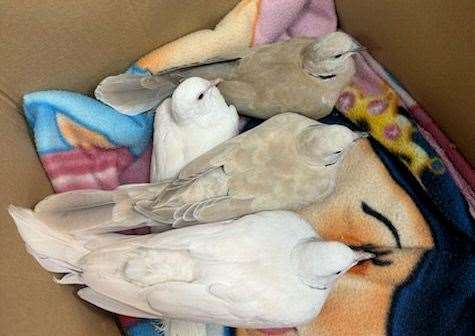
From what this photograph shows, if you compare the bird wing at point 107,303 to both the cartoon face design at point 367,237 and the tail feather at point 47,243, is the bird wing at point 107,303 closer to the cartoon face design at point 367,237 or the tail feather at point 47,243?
the tail feather at point 47,243

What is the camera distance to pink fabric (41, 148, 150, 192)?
3.01 feet

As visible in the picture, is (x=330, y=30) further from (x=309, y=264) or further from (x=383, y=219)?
(x=309, y=264)

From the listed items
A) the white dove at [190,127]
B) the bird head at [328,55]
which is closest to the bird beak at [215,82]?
the white dove at [190,127]

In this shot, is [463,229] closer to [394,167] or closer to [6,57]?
[394,167]

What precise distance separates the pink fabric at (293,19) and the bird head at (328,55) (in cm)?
14

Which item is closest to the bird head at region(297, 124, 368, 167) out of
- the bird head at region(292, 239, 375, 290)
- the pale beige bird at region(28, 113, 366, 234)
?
the pale beige bird at region(28, 113, 366, 234)

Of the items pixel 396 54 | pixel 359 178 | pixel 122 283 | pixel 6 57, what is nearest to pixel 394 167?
pixel 359 178

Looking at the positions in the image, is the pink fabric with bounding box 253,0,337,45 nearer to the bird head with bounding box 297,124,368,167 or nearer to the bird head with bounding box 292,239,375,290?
the bird head with bounding box 297,124,368,167

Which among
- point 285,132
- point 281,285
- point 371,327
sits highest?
point 285,132

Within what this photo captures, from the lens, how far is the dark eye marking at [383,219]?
92cm

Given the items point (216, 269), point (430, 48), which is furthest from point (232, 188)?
point (430, 48)

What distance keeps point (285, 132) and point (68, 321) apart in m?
0.35

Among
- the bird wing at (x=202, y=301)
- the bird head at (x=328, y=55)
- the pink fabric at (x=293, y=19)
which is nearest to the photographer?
the bird wing at (x=202, y=301)

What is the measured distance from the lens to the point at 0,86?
864 millimetres
